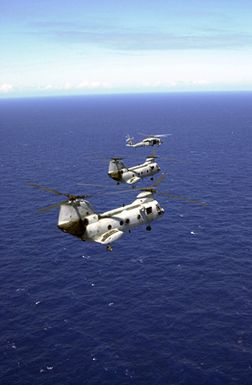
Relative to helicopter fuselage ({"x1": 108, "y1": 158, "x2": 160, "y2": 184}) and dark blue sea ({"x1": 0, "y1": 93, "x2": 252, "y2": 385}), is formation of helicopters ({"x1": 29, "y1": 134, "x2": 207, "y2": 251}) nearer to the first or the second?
dark blue sea ({"x1": 0, "y1": 93, "x2": 252, "y2": 385})

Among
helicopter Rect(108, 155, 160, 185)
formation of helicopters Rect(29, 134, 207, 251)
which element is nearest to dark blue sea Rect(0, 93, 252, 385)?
helicopter Rect(108, 155, 160, 185)

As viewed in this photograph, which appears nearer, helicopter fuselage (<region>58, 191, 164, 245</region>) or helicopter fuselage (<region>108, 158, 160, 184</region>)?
helicopter fuselage (<region>58, 191, 164, 245</region>)

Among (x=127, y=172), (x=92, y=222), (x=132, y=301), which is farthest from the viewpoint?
(x=127, y=172)

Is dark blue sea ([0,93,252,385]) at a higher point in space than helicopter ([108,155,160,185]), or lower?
lower

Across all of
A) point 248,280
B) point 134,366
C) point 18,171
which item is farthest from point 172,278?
point 18,171

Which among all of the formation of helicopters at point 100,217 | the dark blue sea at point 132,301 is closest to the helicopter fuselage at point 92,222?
the formation of helicopters at point 100,217

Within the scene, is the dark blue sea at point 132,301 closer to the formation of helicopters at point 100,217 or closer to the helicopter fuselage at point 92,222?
the formation of helicopters at point 100,217

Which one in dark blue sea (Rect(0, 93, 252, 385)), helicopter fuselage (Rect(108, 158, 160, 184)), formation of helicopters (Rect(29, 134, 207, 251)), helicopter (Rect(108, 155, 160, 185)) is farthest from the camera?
helicopter fuselage (Rect(108, 158, 160, 184))

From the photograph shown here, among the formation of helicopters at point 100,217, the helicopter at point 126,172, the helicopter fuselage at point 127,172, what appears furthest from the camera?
the helicopter fuselage at point 127,172

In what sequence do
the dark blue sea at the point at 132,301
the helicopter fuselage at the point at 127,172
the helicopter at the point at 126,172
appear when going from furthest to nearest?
the helicopter fuselage at the point at 127,172
the helicopter at the point at 126,172
the dark blue sea at the point at 132,301

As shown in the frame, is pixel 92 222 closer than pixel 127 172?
Yes

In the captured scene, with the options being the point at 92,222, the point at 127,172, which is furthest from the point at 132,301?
the point at 92,222

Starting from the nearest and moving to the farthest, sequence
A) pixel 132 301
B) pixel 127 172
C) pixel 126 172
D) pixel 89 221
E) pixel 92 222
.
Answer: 1. pixel 89 221
2. pixel 92 222
3. pixel 132 301
4. pixel 126 172
5. pixel 127 172

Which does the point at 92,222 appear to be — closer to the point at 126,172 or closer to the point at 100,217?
the point at 100,217
